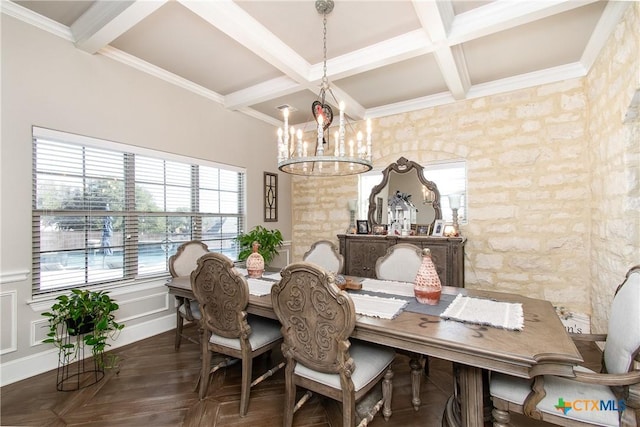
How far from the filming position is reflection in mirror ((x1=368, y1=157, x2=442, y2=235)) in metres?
3.88

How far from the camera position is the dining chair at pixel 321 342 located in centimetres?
144

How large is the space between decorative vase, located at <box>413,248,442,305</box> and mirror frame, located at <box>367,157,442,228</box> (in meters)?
2.11

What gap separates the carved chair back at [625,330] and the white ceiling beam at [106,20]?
3.22 metres

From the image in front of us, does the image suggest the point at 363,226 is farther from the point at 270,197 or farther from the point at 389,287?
the point at 389,287

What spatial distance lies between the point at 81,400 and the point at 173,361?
0.68m

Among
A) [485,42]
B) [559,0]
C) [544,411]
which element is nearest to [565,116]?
[485,42]

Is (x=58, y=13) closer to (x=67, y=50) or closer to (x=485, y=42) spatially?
(x=67, y=50)

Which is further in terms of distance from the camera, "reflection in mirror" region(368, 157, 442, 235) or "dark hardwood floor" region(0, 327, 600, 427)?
"reflection in mirror" region(368, 157, 442, 235)

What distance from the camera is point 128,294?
298 centimetres

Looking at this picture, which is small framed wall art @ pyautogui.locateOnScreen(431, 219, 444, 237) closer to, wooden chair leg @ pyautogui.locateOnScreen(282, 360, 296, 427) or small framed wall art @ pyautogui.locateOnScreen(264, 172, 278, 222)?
small framed wall art @ pyautogui.locateOnScreen(264, 172, 278, 222)

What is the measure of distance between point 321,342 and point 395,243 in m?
2.45

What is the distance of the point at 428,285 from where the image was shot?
1.85 metres

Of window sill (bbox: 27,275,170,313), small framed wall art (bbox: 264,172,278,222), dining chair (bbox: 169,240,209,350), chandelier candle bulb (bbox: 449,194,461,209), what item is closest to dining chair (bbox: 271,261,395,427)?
dining chair (bbox: 169,240,209,350)

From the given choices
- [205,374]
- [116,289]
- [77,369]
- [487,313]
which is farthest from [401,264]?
[77,369]
